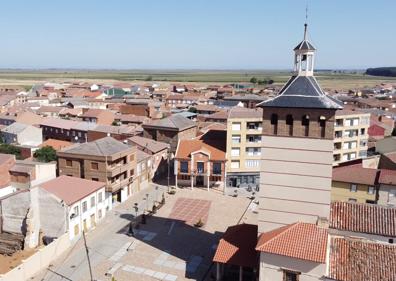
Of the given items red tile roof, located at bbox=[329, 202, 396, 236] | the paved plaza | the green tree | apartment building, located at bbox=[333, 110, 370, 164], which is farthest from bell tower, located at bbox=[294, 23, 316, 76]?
the green tree

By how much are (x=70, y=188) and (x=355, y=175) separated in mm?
35101

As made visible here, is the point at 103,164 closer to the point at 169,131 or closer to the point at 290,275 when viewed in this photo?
the point at 169,131

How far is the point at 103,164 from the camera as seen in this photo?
54781 mm

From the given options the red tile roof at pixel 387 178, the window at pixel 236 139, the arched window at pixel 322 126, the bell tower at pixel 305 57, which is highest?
the bell tower at pixel 305 57

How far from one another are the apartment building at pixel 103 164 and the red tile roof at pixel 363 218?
1209 inches

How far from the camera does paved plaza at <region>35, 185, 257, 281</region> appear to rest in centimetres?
3800

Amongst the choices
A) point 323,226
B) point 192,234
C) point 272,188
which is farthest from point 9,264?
point 323,226

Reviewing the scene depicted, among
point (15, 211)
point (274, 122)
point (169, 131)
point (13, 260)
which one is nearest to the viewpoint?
point (274, 122)

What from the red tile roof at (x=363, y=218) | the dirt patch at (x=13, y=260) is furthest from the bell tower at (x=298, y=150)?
the dirt patch at (x=13, y=260)

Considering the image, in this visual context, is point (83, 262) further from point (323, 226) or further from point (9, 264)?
point (323, 226)

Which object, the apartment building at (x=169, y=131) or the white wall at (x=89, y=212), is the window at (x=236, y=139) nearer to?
the apartment building at (x=169, y=131)

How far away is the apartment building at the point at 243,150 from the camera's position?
2532 inches

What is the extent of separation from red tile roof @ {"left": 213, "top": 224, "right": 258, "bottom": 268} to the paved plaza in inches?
145

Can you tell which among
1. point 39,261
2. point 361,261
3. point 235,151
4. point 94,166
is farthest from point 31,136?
point 361,261
